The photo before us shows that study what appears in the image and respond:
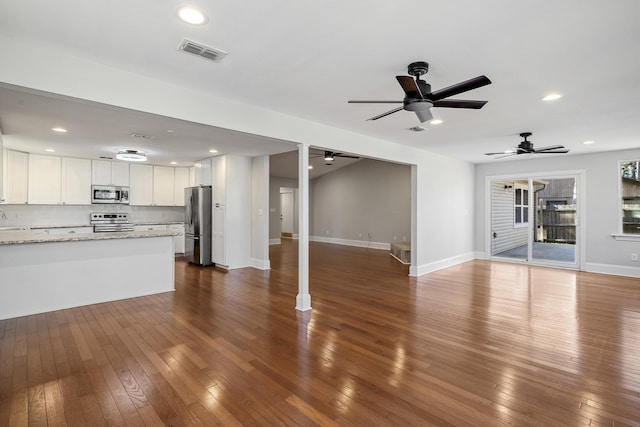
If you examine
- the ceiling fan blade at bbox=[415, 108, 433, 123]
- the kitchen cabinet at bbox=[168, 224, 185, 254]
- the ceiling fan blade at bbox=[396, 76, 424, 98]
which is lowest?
the kitchen cabinet at bbox=[168, 224, 185, 254]

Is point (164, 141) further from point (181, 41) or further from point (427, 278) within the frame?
point (427, 278)

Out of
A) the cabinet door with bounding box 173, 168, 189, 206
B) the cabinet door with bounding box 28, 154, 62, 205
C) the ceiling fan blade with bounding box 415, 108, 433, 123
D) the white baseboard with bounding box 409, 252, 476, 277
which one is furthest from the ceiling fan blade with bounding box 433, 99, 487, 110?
the cabinet door with bounding box 28, 154, 62, 205

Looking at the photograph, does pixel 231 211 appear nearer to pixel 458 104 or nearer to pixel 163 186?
pixel 163 186

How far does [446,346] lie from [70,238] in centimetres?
470

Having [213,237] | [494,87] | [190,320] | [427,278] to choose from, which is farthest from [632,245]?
[213,237]

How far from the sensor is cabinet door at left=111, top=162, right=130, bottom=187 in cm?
728

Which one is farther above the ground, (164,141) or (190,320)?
(164,141)

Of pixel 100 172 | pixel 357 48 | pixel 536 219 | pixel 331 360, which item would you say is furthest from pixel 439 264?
pixel 100 172

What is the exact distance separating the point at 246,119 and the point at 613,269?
25.2 feet

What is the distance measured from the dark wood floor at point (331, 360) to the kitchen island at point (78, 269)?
253 millimetres

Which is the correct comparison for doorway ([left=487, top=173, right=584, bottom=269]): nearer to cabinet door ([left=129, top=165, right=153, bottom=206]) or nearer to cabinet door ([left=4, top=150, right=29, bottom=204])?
cabinet door ([left=129, top=165, right=153, bottom=206])

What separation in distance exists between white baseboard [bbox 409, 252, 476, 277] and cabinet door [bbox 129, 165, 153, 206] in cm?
657

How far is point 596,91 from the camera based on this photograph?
3.12 m

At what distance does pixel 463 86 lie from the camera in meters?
2.38
